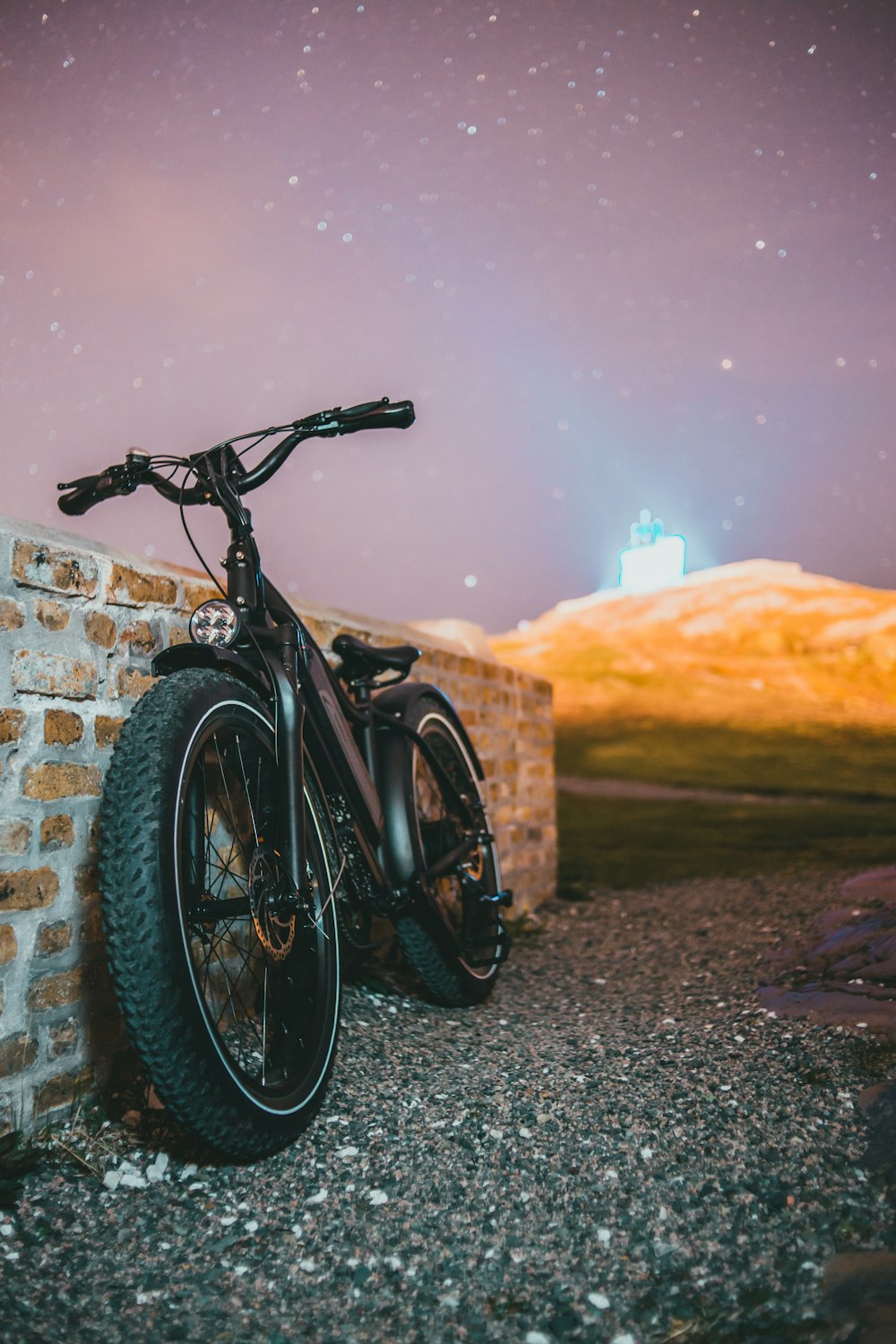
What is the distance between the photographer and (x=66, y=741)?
2.44 metres

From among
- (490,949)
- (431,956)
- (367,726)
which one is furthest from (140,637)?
(490,949)

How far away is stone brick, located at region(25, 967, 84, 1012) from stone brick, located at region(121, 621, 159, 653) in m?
0.89

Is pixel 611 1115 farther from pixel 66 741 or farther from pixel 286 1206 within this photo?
pixel 66 741

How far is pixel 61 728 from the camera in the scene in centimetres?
242

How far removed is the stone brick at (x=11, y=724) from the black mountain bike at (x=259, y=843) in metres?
0.34

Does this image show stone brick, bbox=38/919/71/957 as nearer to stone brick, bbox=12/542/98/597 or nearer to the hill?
stone brick, bbox=12/542/98/597

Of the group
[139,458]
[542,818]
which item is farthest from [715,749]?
[139,458]

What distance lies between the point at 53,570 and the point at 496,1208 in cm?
184

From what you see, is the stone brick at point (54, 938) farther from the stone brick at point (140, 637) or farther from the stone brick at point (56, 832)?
the stone brick at point (140, 637)

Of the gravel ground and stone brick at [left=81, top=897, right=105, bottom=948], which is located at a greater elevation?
stone brick at [left=81, top=897, right=105, bottom=948]

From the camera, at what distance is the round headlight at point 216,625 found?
7.92ft

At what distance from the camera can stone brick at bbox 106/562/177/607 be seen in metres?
2.65

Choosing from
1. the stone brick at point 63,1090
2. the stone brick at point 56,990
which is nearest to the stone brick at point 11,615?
the stone brick at point 56,990

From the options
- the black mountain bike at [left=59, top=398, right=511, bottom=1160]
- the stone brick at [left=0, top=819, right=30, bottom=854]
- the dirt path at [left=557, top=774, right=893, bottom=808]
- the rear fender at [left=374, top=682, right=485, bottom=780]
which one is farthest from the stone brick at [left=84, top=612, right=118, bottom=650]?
the dirt path at [left=557, top=774, right=893, bottom=808]
